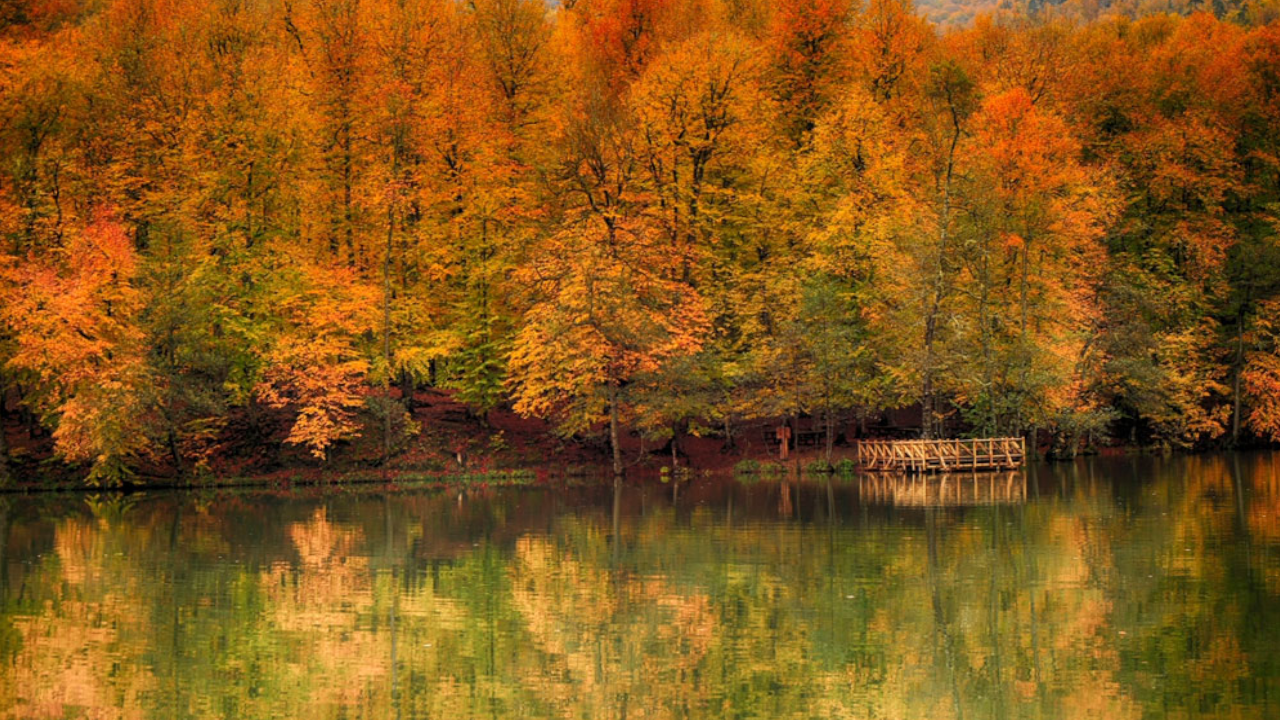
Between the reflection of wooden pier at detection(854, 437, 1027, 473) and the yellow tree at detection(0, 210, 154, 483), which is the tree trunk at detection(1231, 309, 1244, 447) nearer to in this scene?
the reflection of wooden pier at detection(854, 437, 1027, 473)

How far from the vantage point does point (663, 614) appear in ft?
62.2

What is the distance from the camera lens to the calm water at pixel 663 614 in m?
14.2

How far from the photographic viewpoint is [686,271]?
54594mm

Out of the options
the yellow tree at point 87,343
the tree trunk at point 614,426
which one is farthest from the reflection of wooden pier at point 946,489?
the yellow tree at point 87,343

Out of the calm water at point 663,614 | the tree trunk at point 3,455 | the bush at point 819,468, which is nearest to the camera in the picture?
the calm water at point 663,614

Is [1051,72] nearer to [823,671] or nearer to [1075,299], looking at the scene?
[1075,299]

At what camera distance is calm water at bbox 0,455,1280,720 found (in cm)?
1421

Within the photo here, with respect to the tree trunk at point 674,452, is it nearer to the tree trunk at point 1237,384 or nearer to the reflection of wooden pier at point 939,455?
the reflection of wooden pier at point 939,455

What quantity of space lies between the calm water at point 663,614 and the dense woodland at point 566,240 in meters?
13.9

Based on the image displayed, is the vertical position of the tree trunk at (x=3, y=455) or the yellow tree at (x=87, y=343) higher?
the yellow tree at (x=87, y=343)

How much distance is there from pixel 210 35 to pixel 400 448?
19236 millimetres

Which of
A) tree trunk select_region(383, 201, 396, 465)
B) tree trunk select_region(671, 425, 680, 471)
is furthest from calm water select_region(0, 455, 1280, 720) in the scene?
tree trunk select_region(671, 425, 680, 471)

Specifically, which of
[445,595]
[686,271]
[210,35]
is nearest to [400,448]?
[686,271]

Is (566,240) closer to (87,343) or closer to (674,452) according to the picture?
(674,452)
